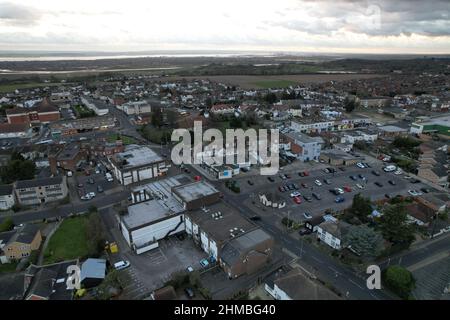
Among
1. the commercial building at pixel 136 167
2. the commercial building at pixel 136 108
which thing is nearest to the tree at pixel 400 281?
the commercial building at pixel 136 167

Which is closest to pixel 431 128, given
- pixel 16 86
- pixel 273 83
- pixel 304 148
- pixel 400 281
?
pixel 304 148

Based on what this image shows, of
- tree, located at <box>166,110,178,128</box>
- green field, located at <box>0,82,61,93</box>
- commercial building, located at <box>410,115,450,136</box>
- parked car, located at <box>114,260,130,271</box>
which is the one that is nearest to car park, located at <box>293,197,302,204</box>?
parked car, located at <box>114,260,130,271</box>

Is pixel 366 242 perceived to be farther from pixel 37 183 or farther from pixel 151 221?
pixel 37 183

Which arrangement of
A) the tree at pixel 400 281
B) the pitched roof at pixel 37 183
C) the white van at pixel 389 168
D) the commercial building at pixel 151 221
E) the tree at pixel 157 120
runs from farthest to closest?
the tree at pixel 157 120 → the white van at pixel 389 168 → the pitched roof at pixel 37 183 → the commercial building at pixel 151 221 → the tree at pixel 400 281

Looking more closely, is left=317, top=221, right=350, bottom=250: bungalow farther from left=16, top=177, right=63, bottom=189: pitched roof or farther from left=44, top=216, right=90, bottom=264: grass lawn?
left=16, top=177, right=63, bottom=189: pitched roof

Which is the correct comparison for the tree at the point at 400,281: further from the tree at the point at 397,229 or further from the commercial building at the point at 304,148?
the commercial building at the point at 304,148
